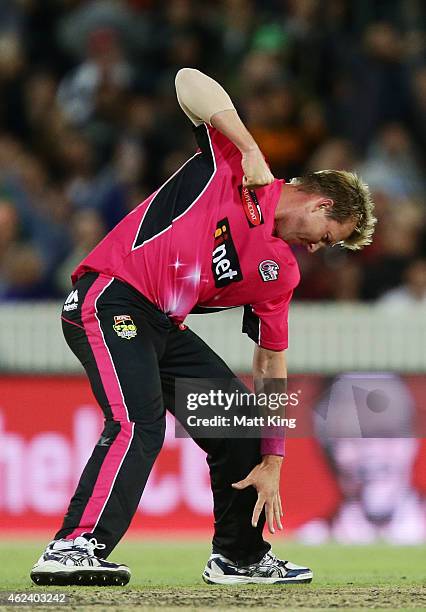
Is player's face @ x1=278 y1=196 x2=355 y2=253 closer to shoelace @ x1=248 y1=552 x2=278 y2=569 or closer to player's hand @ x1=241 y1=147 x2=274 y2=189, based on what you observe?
player's hand @ x1=241 y1=147 x2=274 y2=189

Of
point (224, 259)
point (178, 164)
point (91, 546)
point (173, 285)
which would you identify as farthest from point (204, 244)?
point (178, 164)

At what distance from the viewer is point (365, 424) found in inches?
328

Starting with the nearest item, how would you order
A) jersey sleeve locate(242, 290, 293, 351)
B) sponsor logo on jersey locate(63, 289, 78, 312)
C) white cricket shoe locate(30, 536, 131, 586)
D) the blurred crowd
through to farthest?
white cricket shoe locate(30, 536, 131, 586) → sponsor logo on jersey locate(63, 289, 78, 312) → jersey sleeve locate(242, 290, 293, 351) → the blurred crowd

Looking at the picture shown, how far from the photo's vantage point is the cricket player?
5.51 metres

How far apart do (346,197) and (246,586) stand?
1.73m

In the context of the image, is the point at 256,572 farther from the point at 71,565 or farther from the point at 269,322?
the point at 269,322

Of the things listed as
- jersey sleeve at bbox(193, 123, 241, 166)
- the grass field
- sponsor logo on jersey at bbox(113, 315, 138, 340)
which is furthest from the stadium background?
jersey sleeve at bbox(193, 123, 241, 166)

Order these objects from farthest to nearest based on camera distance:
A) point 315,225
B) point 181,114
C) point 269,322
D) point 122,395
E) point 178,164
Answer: point 181,114 < point 178,164 < point 269,322 < point 315,225 < point 122,395

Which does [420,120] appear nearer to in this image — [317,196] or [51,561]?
[317,196]

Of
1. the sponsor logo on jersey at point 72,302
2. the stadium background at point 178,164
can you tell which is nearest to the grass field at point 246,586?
the stadium background at point 178,164

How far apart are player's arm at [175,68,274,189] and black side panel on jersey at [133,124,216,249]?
17 cm

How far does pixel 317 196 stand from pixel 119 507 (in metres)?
1.52

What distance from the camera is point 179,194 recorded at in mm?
5715

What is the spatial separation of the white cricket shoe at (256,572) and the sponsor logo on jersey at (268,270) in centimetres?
129
